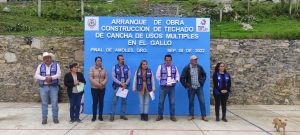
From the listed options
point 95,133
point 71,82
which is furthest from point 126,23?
point 95,133

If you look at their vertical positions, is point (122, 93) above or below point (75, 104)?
above

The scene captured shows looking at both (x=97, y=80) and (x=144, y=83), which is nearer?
(x=97, y=80)

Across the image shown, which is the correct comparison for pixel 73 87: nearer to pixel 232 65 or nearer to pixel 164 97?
pixel 164 97

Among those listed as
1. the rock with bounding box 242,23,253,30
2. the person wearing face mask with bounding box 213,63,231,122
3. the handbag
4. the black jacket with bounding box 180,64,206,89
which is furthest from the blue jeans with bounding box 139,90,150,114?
the rock with bounding box 242,23,253,30

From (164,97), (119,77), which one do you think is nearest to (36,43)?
(119,77)

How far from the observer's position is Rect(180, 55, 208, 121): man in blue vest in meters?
7.22

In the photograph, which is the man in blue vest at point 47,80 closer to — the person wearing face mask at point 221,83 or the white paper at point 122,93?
the white paper at point 122,93

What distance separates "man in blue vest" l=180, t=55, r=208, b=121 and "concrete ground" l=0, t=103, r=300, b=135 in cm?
Answer: 36

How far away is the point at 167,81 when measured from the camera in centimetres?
716

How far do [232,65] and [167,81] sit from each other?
3515 mm

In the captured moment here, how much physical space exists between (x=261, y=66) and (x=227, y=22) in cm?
441

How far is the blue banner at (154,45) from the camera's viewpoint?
7.90 meters

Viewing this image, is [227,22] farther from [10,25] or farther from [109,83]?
[10,25]

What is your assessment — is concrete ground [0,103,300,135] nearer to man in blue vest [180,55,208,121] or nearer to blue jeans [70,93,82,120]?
blue jeans [70,93,82,120]
